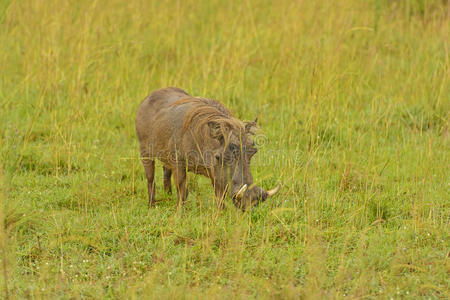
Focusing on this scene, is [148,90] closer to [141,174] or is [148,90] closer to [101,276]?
[141,174]

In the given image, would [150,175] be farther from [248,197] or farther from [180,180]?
[248,197]

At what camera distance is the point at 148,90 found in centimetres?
674

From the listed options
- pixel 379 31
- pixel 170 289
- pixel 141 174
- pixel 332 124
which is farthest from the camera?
pixel 379 31

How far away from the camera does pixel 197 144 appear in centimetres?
410

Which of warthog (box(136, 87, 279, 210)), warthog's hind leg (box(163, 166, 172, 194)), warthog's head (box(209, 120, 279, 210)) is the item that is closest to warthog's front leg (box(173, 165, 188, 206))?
warthog (box(136, 87, 279, 210))

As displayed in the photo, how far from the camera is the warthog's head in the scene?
12.9 feet

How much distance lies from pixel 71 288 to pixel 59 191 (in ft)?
5.42

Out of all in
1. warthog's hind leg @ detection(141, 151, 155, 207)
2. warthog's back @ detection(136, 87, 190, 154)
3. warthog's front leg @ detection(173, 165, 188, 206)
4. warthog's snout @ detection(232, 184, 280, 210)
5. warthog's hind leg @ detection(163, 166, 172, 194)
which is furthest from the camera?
warthog's hind leg @ detection(163, 166, 172, 194)

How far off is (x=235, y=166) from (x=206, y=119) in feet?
1.54

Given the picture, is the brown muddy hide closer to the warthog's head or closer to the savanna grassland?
the warthog's head

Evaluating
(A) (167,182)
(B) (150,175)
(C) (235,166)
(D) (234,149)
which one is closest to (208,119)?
(D) (234,149)

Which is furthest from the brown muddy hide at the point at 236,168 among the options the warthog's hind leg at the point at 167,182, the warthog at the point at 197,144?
the warthog's hind leg at the point at 167,182

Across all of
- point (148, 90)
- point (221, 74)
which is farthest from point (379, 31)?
point (148, 90)

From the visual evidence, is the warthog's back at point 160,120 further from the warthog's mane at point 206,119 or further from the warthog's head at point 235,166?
the warthog's head at point 235,166
